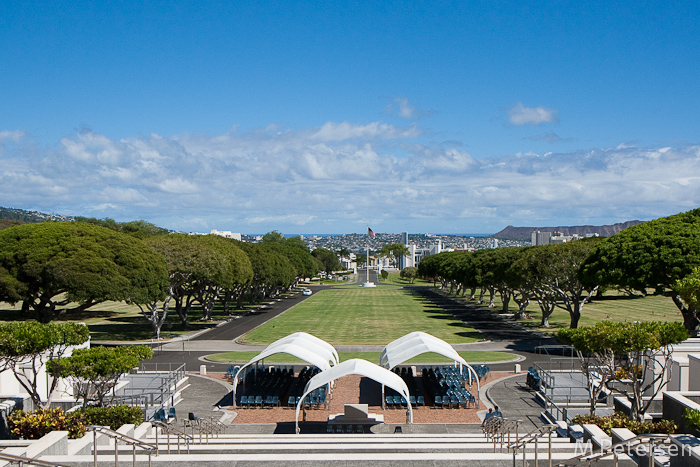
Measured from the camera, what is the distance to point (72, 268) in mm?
40250

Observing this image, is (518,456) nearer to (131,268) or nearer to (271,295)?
(131,268)

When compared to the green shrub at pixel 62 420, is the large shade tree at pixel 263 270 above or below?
above

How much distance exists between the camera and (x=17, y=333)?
18.7m

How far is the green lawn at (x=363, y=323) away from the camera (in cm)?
4816

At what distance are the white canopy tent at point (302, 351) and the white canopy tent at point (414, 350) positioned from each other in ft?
10.2

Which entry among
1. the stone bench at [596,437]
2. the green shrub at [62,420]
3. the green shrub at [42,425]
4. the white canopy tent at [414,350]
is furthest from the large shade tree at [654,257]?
the green shrub at [42,425]

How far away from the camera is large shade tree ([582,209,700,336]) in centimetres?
3628

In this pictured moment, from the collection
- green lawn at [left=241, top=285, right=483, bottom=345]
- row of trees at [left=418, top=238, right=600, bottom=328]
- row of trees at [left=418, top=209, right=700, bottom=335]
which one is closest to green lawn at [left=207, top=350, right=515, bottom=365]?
green lawn at [left=241, top=285, right=483, bottom=345]

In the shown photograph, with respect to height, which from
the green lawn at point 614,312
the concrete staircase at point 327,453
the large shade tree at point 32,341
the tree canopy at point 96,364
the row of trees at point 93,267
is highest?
the row of trees at point 93,267

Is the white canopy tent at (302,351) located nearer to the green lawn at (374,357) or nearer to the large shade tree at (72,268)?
the green lawn at (374,357)

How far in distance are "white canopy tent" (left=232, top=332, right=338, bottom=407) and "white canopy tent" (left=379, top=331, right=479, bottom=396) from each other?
312 centimetres

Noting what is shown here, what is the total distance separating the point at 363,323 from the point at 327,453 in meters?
44.1

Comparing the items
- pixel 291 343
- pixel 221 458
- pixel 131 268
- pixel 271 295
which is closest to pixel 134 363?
pixel 221 458

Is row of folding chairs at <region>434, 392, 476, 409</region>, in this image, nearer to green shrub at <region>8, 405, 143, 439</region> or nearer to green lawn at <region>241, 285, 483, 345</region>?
green shrub at <region>8, 405, 143, 439</region>
